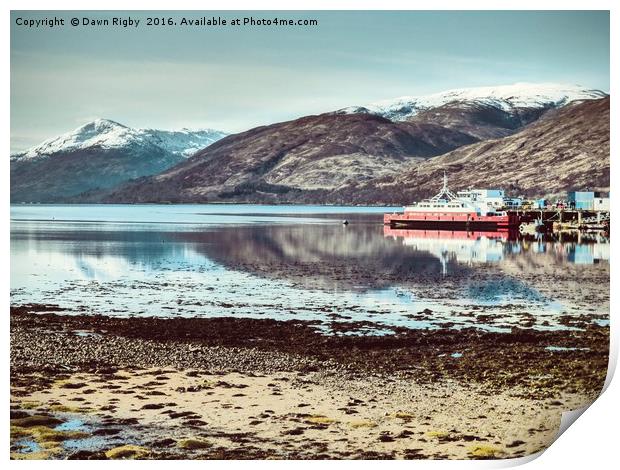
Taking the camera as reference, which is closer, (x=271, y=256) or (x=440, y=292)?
(x=440, y=292)

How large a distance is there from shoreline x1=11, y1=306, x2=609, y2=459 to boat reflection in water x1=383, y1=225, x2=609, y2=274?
10574 mm

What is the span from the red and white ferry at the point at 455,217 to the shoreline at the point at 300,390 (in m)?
31.3

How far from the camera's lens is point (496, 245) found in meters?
31.3

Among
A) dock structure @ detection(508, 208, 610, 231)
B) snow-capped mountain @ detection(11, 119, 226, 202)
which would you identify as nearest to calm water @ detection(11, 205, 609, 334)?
snow-capped mountain @ detection(11, 119, 226, 202)

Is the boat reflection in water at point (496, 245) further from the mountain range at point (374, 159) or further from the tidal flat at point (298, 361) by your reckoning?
the tidal flat at point (298, 361)

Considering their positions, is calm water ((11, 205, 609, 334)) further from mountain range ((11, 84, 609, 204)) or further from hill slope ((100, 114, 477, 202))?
hill slope ((100, 114, 477, 202))

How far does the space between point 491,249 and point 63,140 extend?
20036 mm

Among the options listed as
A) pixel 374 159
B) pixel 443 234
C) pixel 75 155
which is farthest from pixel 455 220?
pixel 374 159

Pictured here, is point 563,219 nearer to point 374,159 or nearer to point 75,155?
point 75,155

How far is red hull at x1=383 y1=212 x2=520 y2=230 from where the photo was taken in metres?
42.2

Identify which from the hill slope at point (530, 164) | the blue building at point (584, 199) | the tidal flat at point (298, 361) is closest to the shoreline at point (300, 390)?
the tidal flat at point (298, 361)

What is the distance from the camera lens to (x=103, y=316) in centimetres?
1300
